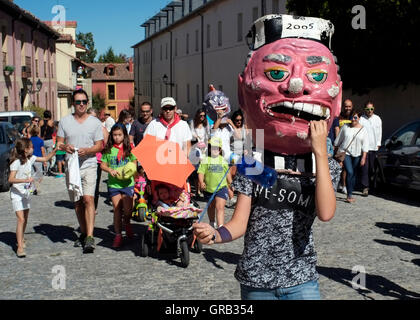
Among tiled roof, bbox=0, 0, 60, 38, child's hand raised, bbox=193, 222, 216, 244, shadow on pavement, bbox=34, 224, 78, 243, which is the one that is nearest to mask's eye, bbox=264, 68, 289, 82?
child's hand raised, bbox=193, 222, 216, 244

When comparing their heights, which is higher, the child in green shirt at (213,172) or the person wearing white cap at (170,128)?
the person wearing white cap at (170,128)

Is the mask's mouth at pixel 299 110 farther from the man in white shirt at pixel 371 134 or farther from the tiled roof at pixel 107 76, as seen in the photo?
the tiled roof at pixel 107 76

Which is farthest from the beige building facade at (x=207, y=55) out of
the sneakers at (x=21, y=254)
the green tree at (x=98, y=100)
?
the green tree at (x=98, y=100)

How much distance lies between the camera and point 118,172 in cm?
778

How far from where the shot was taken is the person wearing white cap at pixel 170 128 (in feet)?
25.6

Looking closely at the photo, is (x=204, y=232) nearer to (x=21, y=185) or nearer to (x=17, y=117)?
(x=21, y=185)

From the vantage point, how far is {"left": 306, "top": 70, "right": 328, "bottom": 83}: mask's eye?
317 cm

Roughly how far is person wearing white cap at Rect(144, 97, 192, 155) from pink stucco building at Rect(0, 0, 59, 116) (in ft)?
69.3

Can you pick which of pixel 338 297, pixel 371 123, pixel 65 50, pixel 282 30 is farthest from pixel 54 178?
pixel 65 50

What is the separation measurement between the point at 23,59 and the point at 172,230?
29.0 meters

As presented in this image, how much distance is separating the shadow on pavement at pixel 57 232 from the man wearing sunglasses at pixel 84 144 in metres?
0.85

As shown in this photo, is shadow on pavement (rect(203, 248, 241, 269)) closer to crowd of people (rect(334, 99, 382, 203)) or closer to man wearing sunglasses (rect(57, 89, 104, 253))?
man wearing sunglasses (rect(57, 89, 104, 253))

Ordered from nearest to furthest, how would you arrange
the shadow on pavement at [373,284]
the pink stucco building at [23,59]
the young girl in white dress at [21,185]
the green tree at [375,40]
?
the shadow on pavement at [373,284]
the young girl in white dress at [21,185]
the green tree at [375,40]
the pink stucco building at [23,59]

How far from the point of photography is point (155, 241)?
7277mm
